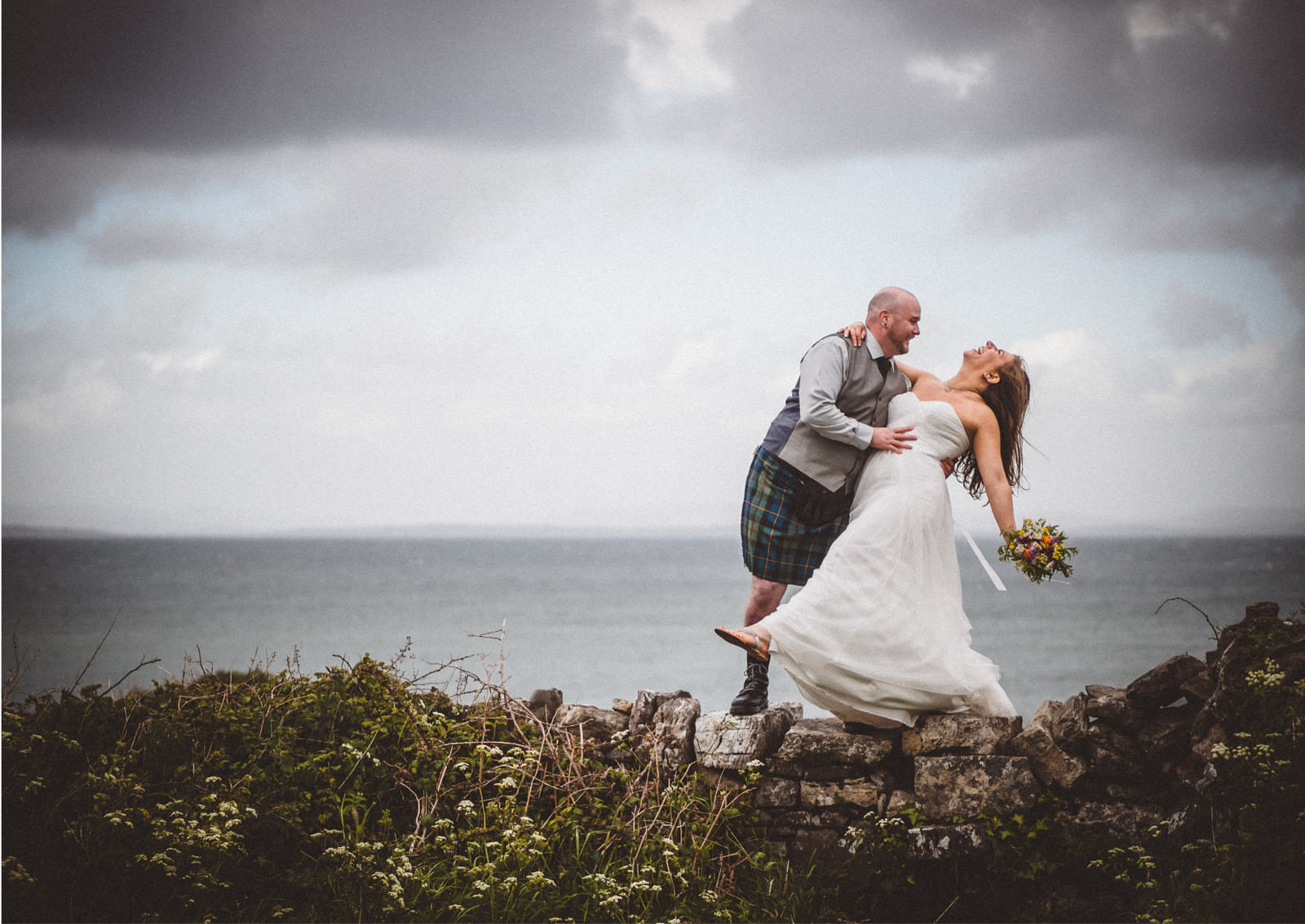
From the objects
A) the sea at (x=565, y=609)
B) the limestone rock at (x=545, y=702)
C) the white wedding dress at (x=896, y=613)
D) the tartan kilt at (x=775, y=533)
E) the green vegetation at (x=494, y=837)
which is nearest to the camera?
the green vegetation at (x=494, y=837)

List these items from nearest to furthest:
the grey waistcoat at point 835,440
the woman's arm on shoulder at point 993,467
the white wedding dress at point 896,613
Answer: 1. the white wedding dress at point 896,613
2. the woman's arm on shoulder at point 993,467
3. the grey waistcoat at point 835,440

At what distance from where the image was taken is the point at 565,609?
29.7 metres

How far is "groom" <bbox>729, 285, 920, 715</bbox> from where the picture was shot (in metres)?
4.55

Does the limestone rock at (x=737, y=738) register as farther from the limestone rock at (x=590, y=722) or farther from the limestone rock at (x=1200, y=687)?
the limestone rock at (x=1200, y=687)

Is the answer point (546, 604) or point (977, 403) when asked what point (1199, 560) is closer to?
point (546, 604)

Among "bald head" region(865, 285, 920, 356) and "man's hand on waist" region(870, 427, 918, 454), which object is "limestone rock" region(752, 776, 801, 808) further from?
"bald head" region(865, 285, 920, 356)

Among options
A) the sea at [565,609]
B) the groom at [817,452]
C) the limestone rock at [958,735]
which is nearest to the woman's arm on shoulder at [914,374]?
the groom at [817,452]

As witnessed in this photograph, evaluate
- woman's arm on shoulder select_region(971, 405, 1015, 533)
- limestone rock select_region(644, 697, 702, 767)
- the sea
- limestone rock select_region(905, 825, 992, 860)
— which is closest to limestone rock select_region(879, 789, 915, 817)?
limestone rock select_region(905, 825, 992, 860)

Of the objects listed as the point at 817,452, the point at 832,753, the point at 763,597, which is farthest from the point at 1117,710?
the point at 817,452

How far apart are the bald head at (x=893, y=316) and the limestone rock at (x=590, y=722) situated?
2.31 meters

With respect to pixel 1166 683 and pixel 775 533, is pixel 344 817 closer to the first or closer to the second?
pixel 775 533

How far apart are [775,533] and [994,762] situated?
54.7 inches

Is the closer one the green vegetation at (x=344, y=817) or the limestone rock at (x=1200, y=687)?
the green vegetation at (x=344, y=817)

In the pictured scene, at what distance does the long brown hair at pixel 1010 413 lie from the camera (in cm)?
477
